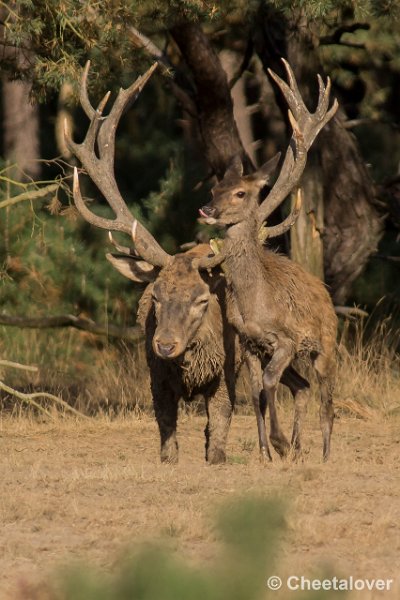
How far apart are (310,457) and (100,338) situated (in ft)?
23.8

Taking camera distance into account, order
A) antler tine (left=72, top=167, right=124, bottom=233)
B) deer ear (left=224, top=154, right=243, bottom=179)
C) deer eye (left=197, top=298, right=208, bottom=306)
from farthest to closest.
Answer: antler tine (left=72, top=167, right=124, bottom=233), deer ear (left=224, top=154, right=243, bottom=179), deer eye (left=197, top=298, right=208, bottom=306)

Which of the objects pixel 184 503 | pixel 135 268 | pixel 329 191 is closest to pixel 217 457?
pixel 135 268

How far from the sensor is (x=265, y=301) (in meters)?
9.46

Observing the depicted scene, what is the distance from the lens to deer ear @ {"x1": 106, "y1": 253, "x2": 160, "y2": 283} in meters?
9.80

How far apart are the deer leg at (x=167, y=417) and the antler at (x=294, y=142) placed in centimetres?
145

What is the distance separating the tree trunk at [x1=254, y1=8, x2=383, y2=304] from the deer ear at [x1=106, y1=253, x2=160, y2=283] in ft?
15.8

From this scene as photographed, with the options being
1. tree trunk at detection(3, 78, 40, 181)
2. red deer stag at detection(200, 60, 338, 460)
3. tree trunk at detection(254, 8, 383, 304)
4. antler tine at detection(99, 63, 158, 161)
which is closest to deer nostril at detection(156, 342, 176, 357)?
red deer stag at detection(200, 60, 338, 460)

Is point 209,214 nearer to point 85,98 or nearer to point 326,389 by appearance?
point 326,389

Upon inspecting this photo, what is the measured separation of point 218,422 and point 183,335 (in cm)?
80

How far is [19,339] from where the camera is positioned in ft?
54.4

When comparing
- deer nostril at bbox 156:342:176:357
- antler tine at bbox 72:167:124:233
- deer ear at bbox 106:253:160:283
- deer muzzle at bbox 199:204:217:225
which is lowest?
deer nostril at bbox 156:342:176:357

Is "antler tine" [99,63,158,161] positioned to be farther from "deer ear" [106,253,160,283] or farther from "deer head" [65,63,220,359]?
"deer ear" [106,253,160,283]

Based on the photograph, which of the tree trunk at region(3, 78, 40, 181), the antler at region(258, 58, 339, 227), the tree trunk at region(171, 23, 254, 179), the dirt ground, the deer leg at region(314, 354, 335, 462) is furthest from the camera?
the tree trunk at region(3, 78, 40, 181)

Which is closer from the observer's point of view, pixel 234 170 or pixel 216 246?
pixel 216 246
